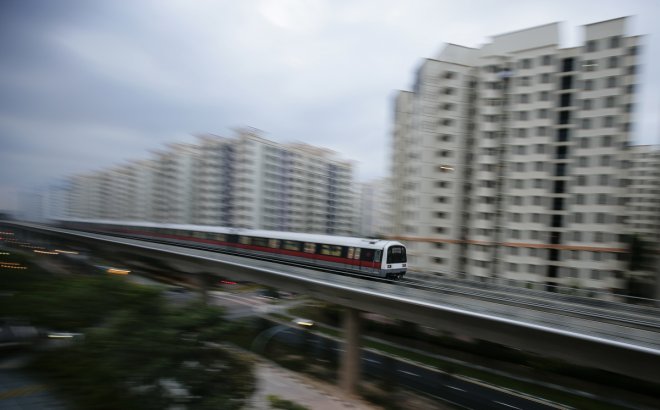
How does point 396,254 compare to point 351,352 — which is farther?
point 396,254

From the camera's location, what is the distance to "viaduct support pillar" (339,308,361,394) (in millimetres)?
13680

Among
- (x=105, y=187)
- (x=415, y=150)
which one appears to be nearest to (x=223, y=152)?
(x=415, y=150)

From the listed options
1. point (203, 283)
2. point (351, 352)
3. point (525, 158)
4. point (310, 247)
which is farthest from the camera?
point (525, 158)

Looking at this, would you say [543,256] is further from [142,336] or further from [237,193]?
[237,193]

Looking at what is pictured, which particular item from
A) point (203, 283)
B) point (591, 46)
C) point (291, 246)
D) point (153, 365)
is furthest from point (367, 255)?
point (591, 46)

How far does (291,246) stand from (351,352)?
7.54 m

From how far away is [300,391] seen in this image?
1399cm

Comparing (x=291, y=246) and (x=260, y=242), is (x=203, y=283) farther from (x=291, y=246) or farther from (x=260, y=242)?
(x=291, y=246)

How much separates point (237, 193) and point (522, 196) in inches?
1226

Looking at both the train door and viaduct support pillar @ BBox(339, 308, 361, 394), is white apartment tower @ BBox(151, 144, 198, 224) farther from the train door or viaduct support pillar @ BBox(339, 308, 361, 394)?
viaduct support pillar @ BBox(339, 308, 361, 394)

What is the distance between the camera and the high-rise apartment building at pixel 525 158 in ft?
67.9

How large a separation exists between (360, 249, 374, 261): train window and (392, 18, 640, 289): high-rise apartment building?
9.29 meters

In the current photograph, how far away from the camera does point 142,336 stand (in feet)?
27.6

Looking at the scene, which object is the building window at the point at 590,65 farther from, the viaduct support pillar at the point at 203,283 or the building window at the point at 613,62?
the viaduct support pillar at the point at 203,283
